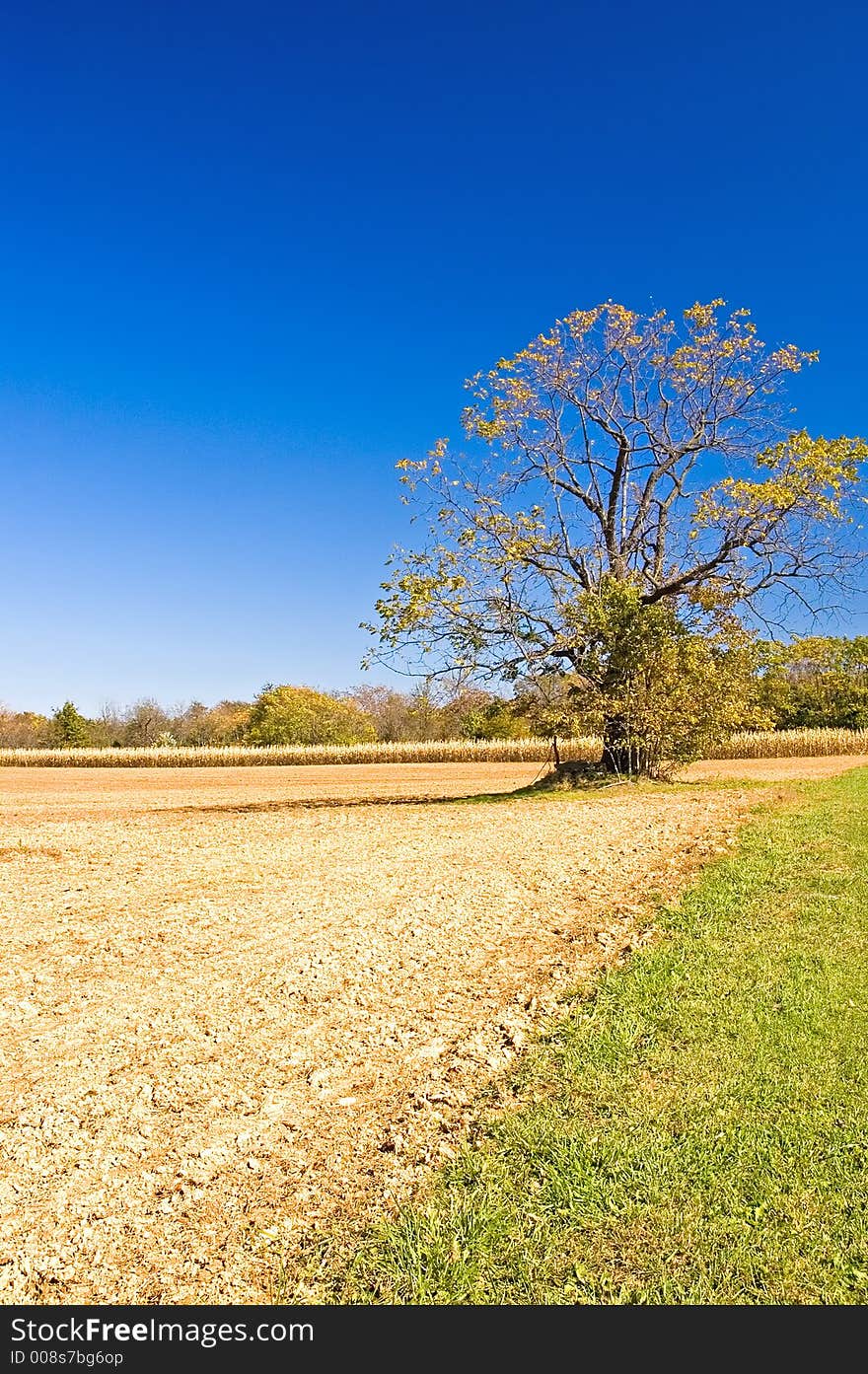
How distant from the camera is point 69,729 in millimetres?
67812

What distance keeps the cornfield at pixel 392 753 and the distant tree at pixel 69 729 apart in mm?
4964

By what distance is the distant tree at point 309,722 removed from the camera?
61656mm

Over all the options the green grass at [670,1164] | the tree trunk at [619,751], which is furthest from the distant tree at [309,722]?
the green grass at [670,1164]

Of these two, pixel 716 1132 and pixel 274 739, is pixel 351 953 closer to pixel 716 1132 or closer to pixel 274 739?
pixel 716 1132

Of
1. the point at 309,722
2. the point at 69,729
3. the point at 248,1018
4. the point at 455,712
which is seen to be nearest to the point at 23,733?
the point at 69,729

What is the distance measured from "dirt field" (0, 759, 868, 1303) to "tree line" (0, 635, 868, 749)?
292 inches

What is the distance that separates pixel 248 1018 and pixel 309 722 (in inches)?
2238

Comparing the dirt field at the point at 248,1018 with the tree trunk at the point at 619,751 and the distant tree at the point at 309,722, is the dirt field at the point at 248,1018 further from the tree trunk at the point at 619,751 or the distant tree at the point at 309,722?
the distant tree at the point at 309,722

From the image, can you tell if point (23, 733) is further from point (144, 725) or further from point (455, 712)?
point (455, 712)

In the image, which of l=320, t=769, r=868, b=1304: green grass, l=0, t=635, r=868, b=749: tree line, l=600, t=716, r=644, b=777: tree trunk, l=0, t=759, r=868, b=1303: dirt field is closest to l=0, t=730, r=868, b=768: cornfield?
l=0, t=635, r=868, b=749: tree line

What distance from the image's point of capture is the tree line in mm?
20219

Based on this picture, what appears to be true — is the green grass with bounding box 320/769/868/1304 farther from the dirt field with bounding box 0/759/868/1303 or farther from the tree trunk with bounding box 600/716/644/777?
the tree trunk with bounding box 600/716/644/777

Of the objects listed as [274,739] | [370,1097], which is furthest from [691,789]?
[274,739]

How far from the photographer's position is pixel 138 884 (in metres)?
9.55
